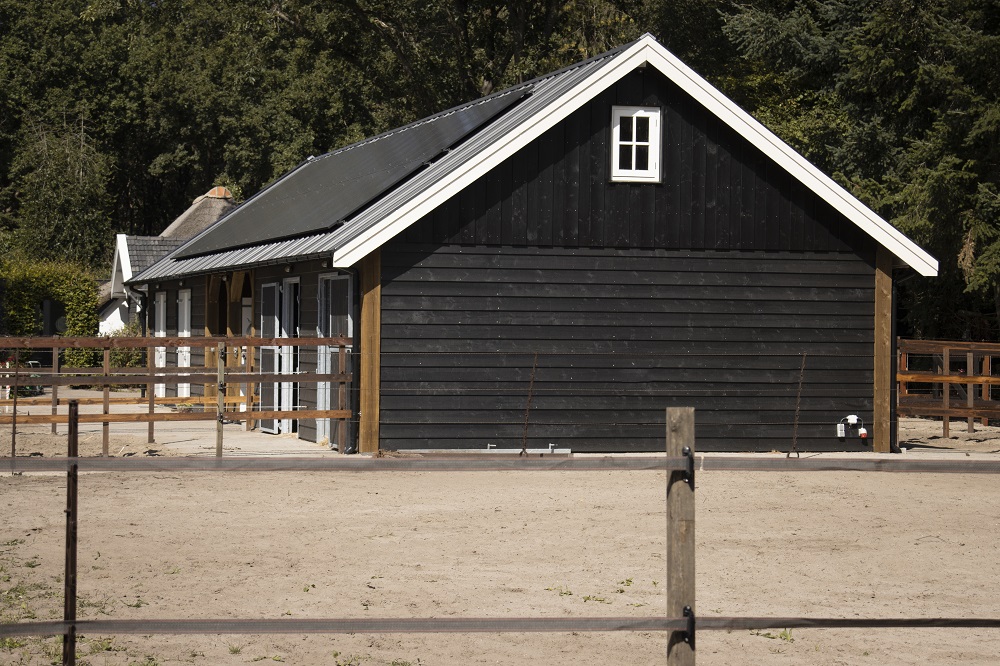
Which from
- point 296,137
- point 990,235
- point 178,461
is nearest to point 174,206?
point 296,137

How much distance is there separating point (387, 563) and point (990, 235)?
1919cm

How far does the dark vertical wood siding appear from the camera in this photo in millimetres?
19250

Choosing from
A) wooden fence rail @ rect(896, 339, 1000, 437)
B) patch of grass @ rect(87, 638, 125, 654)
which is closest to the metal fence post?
patch of grass @ rect(87, 638, 125, 654)

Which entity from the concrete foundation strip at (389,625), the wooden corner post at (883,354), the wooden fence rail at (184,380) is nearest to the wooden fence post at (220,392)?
the wooden fence rail at (184,380)

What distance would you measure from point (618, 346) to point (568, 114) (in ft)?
11.8

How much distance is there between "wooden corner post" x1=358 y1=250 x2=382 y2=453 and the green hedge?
85.8 ft

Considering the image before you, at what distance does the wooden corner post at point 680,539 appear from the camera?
573 cm

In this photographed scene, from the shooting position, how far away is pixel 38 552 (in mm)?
10789

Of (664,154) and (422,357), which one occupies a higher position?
(664,154)

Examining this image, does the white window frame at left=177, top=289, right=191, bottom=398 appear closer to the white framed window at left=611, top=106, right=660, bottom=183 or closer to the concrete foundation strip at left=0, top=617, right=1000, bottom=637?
the white framed window at left=611, top=106, right=660, bottom=183

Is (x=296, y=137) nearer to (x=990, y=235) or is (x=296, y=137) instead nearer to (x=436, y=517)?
(x=990, y=235)

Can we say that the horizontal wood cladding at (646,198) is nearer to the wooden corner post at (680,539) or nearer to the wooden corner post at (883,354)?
the wooden corner post at (883,354)

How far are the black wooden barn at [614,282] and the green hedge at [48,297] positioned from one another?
2451 cm

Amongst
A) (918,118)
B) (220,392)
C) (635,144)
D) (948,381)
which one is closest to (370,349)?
(220,392)
